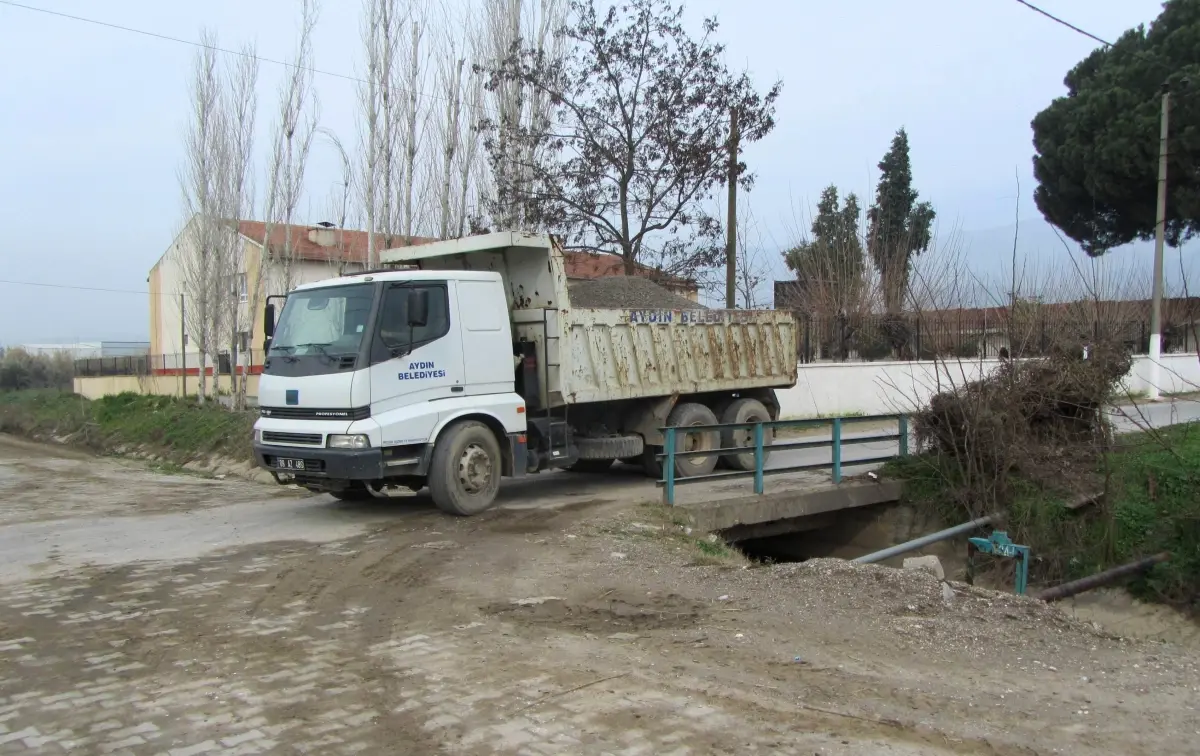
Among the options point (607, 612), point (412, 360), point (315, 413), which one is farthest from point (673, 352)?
point (607, 612)

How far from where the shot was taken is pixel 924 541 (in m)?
9.43

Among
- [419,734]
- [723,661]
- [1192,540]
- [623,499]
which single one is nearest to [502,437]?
[623,499]

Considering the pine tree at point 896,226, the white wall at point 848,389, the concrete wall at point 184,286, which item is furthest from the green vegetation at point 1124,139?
the concrete wall at point 184,286

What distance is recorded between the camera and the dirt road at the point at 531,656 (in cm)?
432

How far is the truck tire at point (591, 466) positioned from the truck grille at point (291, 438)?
536 cm

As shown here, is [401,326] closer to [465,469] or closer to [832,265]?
[465,469]

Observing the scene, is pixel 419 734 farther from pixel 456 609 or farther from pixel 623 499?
pixel 623 499

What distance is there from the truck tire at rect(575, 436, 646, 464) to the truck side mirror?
9.69ft

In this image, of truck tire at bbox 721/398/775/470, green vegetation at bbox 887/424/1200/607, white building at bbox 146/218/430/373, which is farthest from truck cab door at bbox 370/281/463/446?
white building at bbox 146/218/430/373

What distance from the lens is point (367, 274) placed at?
31.1ft

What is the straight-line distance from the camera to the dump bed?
35.0 feet

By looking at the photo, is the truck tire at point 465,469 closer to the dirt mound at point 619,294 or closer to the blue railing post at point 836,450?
the dirt mound at point 619,294

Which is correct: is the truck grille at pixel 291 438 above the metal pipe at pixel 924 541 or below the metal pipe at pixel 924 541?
above

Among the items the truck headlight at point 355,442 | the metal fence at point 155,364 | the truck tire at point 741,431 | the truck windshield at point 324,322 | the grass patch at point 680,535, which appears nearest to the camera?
the grass patch at point 680,535
